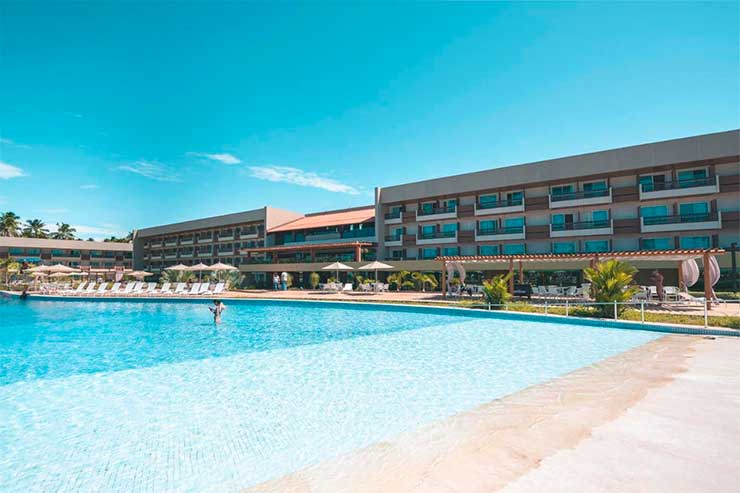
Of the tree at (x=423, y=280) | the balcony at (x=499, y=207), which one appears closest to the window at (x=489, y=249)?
the balcony at (x=499, y=207)

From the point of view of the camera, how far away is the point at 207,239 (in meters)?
57.6

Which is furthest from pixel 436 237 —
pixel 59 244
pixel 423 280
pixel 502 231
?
pixel 59 244

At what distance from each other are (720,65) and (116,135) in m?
42.2

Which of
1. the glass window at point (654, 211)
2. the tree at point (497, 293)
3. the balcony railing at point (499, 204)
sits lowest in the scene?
the tree at point (497, 293)

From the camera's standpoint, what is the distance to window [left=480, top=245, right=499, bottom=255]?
34.4m

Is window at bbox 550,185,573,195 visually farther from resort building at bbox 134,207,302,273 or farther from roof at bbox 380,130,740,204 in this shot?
resort building at bbox 134,207,302,273

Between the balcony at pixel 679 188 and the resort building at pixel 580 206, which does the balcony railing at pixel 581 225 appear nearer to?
the resort building at pixel 580 206

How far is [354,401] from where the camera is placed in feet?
22.4

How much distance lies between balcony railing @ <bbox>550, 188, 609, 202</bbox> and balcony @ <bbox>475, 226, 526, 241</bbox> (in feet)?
11.2

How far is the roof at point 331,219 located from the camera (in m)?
42.0

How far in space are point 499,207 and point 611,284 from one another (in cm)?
1914

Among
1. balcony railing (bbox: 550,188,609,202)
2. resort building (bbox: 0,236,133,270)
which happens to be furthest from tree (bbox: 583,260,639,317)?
resort building (bbox: 0,236,133,270)

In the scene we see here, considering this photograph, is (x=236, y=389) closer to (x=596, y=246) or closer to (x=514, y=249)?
(x=514, y=249)

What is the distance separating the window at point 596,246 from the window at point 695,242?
444 cm
